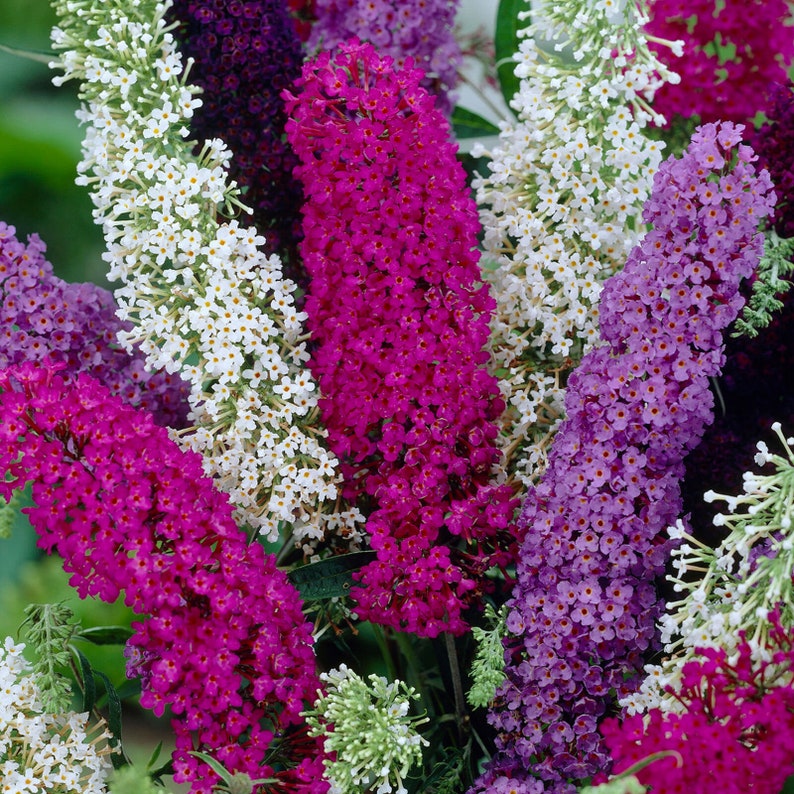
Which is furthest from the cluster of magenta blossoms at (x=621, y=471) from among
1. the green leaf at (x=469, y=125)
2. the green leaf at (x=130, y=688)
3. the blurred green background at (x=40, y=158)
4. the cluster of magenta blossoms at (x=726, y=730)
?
the blurred green background at (x=40, y=158)

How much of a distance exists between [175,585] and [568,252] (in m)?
0.44

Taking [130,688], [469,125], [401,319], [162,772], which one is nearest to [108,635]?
[130,688]

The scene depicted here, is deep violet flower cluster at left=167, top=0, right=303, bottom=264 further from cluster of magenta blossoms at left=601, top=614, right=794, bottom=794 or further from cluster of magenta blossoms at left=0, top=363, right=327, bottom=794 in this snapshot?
cluster of magenta blossoms at left=601, top=614, right=794, bottom=794

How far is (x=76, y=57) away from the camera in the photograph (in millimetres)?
939

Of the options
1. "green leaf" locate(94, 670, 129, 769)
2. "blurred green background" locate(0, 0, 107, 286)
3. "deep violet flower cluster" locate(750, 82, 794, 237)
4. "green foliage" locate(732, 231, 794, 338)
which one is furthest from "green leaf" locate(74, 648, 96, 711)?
"blurred green background" locate(0, 0, 107, 286)

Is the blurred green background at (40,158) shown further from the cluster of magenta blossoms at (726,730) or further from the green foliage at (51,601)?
A: the cluster of magenta blossoms at (726,730)

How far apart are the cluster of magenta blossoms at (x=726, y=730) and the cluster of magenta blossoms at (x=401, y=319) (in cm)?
21

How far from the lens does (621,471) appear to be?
33.2 inches

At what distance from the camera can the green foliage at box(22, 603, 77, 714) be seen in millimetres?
880

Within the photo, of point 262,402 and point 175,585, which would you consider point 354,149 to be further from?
point 175,585

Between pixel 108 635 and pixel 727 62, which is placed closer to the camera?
pixel 108 635

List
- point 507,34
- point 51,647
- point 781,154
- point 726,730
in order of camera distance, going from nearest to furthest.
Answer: point 726,730, point 51,647, point 781,154, point 507,34

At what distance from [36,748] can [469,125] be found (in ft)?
2.76

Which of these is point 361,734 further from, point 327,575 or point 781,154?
point 781,154
